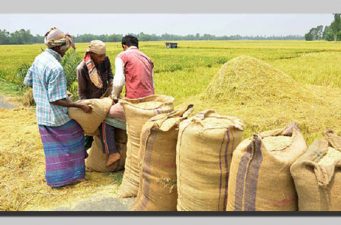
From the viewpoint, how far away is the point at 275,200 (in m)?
2.91

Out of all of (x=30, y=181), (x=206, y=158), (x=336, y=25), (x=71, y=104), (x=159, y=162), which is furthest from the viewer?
(x=336, y=25)

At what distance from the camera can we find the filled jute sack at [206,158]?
307 cm

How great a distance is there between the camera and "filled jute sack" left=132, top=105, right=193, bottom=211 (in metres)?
3.40

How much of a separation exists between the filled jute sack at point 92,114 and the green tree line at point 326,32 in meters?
2.54

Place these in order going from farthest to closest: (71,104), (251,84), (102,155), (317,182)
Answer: (251,84)
(102,155)
(71,104)
(317,182)

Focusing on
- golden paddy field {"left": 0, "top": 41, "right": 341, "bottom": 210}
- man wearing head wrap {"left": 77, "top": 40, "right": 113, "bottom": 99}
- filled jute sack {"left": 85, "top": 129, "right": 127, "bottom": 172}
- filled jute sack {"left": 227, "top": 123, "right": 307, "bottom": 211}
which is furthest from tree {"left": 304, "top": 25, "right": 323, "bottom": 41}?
filled jute sack {"left": 227, "top": 123, "right": 307, "bottom": 211}

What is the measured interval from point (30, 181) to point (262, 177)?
246cm

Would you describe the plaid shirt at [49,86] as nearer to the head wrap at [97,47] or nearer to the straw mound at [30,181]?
the head wrap at [97,47]

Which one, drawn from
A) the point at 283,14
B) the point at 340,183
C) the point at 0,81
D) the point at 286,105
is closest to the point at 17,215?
the point at 340,183

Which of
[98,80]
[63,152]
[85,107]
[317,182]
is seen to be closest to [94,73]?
[98,80]

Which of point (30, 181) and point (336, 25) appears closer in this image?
point (30, 181)

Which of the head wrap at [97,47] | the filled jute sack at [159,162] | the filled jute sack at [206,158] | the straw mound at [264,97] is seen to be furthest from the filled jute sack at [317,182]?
the straw mound at [264,97]

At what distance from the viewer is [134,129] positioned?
3.82m

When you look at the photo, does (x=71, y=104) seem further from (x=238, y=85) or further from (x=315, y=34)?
(x=238, y=85)
